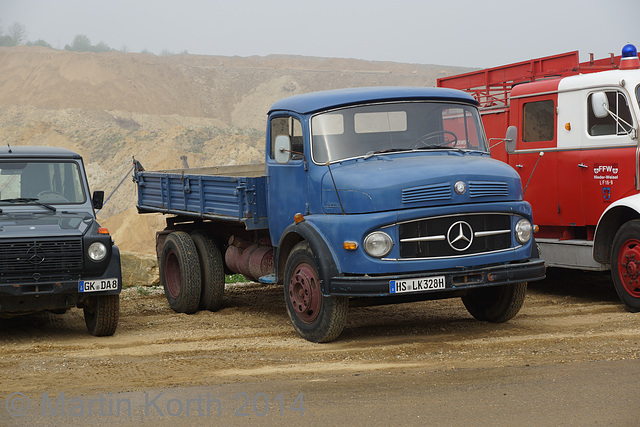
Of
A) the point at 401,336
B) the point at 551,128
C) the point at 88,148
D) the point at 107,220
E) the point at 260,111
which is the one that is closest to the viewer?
the point at 401,336

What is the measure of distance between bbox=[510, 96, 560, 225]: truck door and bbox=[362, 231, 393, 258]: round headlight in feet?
12.2

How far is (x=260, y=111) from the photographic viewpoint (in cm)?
5425

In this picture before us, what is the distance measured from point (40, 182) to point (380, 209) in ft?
13.9

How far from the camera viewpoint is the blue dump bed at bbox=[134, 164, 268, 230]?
30.0ft

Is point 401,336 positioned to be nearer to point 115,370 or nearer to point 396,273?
point 396,273

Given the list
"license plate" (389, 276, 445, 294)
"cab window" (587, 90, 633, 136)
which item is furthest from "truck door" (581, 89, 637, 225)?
"license plate" (389, 276, 445, 294)

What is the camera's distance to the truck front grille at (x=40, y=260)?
8.11 meters

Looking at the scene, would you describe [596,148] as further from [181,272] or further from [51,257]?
[51,257]

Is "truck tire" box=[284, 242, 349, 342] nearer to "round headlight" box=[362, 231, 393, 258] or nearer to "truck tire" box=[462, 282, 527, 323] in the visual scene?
"round headlight" box=[362, 231, 393, 258]

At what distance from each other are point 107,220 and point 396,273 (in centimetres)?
2162

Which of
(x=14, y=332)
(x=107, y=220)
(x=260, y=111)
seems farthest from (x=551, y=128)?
(x=260, y=111)

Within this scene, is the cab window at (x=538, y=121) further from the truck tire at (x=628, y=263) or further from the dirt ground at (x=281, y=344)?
the dirt ground at (x=281, y=344)

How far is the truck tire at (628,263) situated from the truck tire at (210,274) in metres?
4.71

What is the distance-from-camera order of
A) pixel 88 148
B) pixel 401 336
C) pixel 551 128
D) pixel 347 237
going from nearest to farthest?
pixel 347 237 → pixel 401 336 → pixel 551 128 → pixel 88 148
